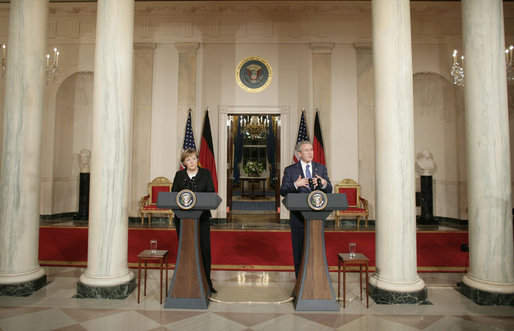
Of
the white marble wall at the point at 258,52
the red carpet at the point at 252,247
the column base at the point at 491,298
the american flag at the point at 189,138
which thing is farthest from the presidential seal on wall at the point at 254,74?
the column base at the point at 491,298

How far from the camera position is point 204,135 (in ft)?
27.2

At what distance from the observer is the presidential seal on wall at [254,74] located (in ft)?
28.0

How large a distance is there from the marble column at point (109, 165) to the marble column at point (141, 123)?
502 centimetres

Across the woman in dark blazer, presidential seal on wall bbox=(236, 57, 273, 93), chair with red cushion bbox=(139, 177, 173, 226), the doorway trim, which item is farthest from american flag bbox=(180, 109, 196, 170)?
the woman in dark blazer

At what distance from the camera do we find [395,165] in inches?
135

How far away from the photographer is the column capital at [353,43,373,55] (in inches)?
332

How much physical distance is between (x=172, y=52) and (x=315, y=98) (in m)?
4.13

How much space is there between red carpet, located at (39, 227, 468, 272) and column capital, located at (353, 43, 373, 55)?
481 centimetres

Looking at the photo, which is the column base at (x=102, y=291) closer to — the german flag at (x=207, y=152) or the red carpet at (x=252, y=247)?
the red carpet at (x=252, y=247)

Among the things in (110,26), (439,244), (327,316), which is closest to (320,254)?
(327,316)

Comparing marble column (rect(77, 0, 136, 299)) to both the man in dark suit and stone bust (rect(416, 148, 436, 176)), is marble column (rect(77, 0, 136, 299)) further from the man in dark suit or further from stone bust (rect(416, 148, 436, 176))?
stone bust (rect(416, 148, 436, 176))

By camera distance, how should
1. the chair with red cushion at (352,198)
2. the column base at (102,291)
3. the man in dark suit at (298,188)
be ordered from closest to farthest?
the column base at (102,291), the man in dark suit at (298,188), the chair with red cushion at (352,198)

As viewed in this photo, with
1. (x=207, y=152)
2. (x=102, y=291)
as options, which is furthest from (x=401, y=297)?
(x=207, y=152)

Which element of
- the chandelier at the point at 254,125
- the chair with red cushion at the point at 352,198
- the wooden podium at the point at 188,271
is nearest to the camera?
the wooden podium at the point at 188,271
